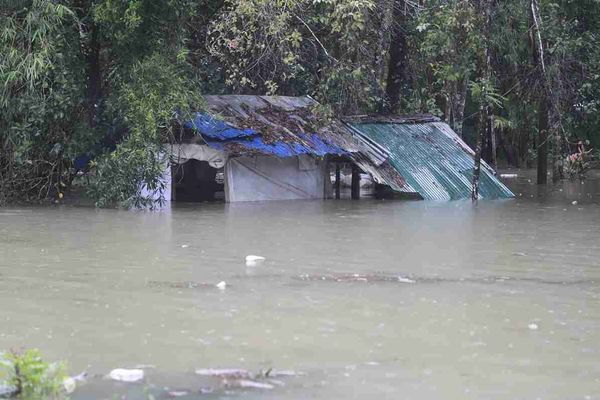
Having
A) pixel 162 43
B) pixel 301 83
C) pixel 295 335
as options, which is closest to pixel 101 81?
pixel 162 43

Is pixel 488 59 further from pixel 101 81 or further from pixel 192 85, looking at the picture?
pixel 101 81

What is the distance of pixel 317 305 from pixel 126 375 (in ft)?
7.51

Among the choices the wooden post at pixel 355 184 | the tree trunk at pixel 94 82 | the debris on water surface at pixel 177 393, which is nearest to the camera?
the debris on water surface at pixel 177 393

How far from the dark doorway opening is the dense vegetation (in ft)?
6.96

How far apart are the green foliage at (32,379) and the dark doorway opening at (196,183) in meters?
13.9

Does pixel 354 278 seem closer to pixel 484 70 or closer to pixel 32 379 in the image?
pixel 32 379

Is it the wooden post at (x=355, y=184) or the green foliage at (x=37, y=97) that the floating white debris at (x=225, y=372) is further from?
the wooden post at (x=355, y=184)

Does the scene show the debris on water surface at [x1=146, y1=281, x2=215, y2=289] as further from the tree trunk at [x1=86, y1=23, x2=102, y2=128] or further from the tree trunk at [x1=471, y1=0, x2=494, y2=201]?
the tree trunk at [x1=471, y1=0, x2=494, y2=201]

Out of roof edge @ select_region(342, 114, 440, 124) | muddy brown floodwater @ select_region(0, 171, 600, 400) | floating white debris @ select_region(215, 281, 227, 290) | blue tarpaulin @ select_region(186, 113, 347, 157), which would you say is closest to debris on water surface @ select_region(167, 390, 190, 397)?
muddy brown floodwater @ select_region(0, 171, 600, 400)

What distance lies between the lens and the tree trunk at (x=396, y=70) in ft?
69.4

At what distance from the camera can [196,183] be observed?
19812 millimetres

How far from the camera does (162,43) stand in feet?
51.3

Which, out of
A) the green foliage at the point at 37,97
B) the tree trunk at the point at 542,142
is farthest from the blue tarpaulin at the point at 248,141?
the tree trunk at the point at 542,142

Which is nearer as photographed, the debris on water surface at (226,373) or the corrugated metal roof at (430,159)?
the debris on water surface at (226,373)
